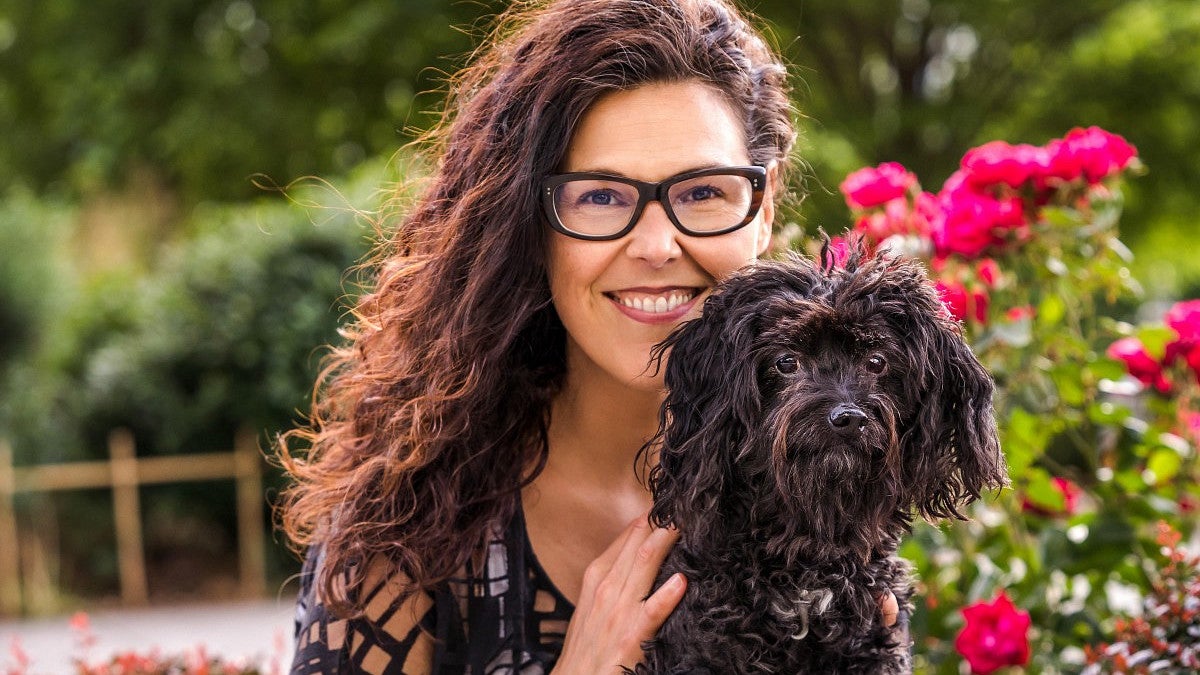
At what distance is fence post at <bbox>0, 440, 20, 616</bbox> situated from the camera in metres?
9.72

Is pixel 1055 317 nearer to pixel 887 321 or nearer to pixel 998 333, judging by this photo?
pixel 998 333

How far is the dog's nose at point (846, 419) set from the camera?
1849 mm

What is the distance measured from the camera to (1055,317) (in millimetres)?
3564

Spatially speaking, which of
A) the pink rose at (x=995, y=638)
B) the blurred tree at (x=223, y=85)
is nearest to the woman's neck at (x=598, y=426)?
the pink rose at (x=995, y=638)

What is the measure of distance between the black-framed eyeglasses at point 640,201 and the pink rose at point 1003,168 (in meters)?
1.29

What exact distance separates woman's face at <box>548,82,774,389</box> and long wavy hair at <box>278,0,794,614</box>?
0.05 metres

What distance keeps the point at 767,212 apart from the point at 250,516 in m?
8.22

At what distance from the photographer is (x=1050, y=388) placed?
351 centimetres

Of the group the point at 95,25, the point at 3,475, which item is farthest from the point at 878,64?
the point at 3,475

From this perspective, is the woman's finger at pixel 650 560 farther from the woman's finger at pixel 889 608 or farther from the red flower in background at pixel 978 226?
the red flower in background at pixel 978 226

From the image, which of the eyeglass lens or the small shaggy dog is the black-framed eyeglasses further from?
the small shaggy dog

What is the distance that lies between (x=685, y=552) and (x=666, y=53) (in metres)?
0.98

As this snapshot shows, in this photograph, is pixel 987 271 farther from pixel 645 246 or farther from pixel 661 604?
pixel 661 604

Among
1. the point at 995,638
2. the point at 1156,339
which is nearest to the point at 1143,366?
the point at 1156,339
